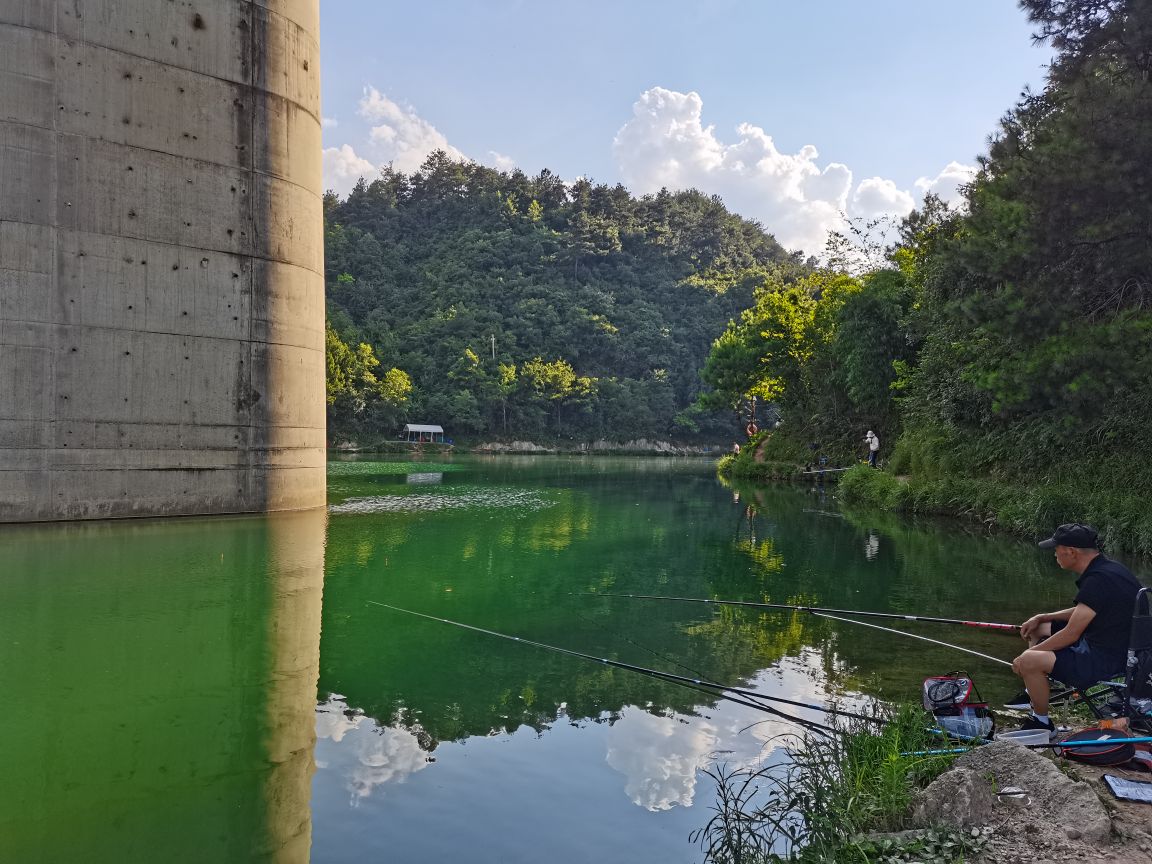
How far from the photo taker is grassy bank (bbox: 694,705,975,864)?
3189 millimetres

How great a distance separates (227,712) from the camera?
554cm

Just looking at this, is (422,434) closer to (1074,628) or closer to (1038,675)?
(1038,675)

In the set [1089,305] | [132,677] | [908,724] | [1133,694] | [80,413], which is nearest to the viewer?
[1133,694]

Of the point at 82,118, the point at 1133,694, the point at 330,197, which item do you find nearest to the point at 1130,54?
the point at 1133,694

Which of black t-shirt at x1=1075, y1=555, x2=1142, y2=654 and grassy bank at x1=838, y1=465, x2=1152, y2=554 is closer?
black t-shirt at x1=1075, y1=555, x2=1142, y2=654

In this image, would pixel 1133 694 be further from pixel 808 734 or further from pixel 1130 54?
pixel 1130 54

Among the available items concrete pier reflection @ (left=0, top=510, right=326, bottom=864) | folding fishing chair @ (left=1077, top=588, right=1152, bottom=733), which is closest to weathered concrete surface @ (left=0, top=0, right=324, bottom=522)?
concrete pier reflection @ (left=0, top=510, right=326, bottom=864)

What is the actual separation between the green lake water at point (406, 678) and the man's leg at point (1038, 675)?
4.79 feet

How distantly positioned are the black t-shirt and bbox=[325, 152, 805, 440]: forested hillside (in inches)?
2322

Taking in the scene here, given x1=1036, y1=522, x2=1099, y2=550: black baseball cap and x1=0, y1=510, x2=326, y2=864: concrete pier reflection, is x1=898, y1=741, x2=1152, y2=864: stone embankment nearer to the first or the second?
x1=1036, y1=522, x2=1099, y2=550: black baseball cap

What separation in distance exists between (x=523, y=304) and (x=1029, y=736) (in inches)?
3060

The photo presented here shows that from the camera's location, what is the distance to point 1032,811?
3254 mm

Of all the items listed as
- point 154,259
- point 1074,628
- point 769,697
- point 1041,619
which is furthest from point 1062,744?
point 154,259

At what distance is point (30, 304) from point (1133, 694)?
14.3 meters
